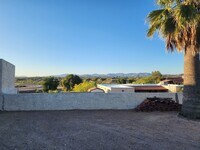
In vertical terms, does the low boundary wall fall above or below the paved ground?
above

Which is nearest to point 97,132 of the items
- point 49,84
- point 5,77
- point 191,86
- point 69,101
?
point 191,86

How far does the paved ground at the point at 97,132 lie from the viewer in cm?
767

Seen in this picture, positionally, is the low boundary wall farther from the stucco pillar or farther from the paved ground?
the paved ground

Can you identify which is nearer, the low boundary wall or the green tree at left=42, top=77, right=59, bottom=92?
the low boundary wall

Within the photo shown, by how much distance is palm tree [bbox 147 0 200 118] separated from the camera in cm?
1212

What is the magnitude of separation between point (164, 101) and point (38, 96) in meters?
7.32

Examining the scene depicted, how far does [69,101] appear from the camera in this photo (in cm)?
1547

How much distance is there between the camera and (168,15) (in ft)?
43.8

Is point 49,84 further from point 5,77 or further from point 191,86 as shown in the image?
point 191,86

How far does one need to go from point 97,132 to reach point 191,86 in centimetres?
588

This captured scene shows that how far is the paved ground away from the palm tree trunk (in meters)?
0.77

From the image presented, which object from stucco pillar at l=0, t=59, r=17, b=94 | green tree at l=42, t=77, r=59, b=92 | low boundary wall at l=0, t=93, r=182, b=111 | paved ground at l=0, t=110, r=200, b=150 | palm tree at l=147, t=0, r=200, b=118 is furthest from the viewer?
green tree at l=42, t=77, r=59, b=92

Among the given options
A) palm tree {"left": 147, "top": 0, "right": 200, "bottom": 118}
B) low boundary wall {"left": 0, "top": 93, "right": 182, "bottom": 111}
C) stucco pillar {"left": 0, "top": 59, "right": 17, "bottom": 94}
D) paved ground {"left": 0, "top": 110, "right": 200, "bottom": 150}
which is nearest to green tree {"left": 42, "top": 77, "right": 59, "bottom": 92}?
stucco pillar {"left": 0, "top": 59, "right": 17, "bottom": 94}

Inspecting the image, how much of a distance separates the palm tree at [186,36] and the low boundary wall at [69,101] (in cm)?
386
